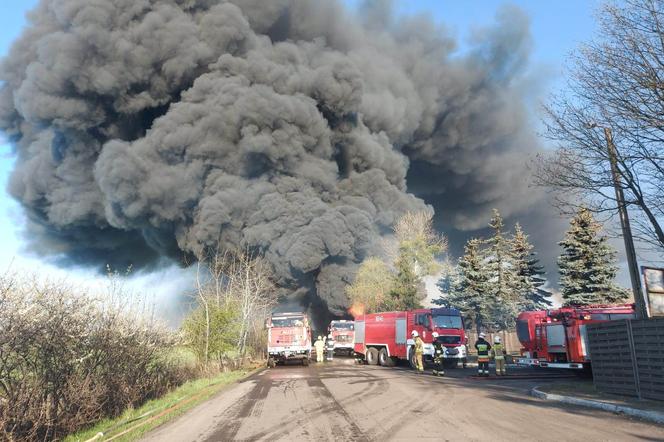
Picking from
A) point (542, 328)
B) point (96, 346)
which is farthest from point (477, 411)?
point (542, 328)

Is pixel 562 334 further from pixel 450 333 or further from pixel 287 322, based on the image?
pixel 287 322

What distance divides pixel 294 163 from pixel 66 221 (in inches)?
657

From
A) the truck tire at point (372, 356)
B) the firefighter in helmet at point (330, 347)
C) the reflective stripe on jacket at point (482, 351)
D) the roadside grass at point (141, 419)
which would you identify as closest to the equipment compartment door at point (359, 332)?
the truck tire at point (372, 356)

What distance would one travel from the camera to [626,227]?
1002 centimetres

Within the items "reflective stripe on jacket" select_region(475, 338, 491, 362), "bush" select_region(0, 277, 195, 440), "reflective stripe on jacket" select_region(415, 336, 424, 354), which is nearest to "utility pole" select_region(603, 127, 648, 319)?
"reflective stripe on jacket" select_region(475, 338, 491, 362)

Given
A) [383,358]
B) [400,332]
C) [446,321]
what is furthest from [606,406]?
[383,358]

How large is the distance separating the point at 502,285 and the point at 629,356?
1021 inches

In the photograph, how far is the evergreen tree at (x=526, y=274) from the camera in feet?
111

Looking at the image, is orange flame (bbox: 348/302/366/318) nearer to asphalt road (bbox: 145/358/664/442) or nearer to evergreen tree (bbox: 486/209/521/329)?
evergreen tree (bbox: 486/209/521/329)

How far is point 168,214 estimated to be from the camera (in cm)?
3516

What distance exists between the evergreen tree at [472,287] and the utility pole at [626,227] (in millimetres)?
23491

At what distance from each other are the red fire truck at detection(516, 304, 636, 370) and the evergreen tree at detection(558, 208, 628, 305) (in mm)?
11890

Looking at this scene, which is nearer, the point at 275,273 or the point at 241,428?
the point at 241,428

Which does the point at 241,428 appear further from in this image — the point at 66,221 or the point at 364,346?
the point at 66,221
